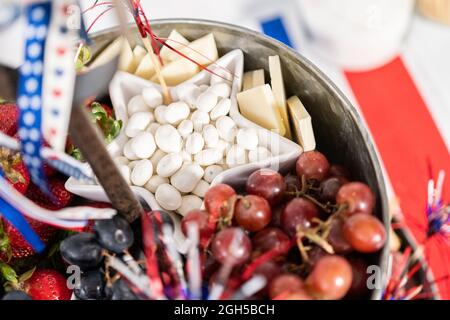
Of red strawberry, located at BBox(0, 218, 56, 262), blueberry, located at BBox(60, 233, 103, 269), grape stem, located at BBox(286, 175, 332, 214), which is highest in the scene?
grape stem, located at BBox(286, 175, 332, 214)

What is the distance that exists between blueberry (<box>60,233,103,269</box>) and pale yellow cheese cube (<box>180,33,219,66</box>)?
34cm

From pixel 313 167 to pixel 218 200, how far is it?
0.14m

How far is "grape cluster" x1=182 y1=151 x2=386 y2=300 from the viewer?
0.54m

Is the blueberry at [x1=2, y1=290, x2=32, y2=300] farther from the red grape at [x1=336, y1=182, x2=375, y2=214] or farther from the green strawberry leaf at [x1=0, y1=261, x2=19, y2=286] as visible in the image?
the red grape at [x1=336, y1=182, x2=375, y2=214]

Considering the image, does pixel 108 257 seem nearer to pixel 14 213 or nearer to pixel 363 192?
pixel 14 213

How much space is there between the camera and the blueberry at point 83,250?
59 cm

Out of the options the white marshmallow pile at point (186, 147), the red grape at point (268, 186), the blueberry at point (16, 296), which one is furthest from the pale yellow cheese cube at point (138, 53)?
the blueberry at point (16, 296)

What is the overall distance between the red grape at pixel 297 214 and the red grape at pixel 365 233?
0.05 m

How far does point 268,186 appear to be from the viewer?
0.64 m

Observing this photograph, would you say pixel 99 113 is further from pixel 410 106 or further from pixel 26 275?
pixel 410 106

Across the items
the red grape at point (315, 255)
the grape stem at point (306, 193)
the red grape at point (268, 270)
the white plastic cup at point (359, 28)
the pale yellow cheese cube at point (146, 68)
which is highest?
the white plastic cup at point (359, 28)

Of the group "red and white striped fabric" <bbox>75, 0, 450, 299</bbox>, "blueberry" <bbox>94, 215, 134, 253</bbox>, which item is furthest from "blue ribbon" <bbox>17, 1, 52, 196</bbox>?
"red and white striped fabric" <bbox>75, 0, 450, 299</bbox>

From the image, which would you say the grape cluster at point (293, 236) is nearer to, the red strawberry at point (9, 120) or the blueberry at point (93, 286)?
the blueberry at point (93, 286)

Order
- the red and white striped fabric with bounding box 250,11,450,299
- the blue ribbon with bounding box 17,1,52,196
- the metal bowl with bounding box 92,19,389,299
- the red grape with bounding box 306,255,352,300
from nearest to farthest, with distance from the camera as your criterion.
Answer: the blue ribbon with bounding box 17,1,52,196 < the red grape with bounding box 306,255,352,300 < the metal bowl with bounding box 92,19,389,299 < the red and white striped fabric with bounding box 250,11,450,299
